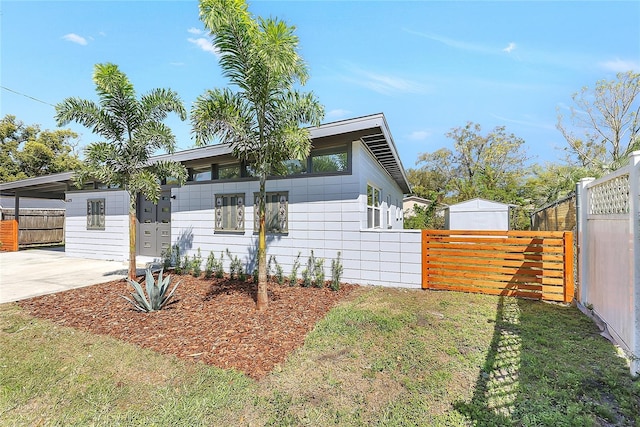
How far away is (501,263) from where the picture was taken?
17.2 ft

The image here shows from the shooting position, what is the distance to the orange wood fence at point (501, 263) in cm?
484

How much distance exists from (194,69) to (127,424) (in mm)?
8015

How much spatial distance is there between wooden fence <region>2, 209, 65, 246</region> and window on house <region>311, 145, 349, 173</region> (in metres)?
16.9

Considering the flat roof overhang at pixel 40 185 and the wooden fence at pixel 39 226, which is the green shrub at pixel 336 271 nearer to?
the flat roof overhang at pixel 40 185

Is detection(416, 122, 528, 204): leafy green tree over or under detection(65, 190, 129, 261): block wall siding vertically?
over

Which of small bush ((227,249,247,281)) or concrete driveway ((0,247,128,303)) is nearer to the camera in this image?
concrete driveway ((0,247,128,303))

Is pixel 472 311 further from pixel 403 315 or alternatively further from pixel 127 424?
pixel 127 424

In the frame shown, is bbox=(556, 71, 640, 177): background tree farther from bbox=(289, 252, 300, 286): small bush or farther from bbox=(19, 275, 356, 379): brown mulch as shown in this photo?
bbox=(19, 275, 356, 379): brown mulch

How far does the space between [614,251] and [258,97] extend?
5.20m

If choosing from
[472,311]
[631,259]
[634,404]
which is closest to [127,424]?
[634,404]

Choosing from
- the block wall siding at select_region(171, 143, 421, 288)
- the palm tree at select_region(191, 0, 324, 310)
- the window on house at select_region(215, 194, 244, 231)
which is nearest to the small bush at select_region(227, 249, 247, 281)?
the block wall siding at select_region(171, 143, 421, 288)

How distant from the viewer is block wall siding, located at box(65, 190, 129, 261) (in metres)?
9.75

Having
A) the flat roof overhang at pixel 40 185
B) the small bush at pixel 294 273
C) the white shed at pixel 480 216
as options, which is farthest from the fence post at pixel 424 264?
the flat roof overhang at pixel 40 185

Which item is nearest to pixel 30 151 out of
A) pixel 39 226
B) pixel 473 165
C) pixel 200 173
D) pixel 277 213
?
pixel 39 226
